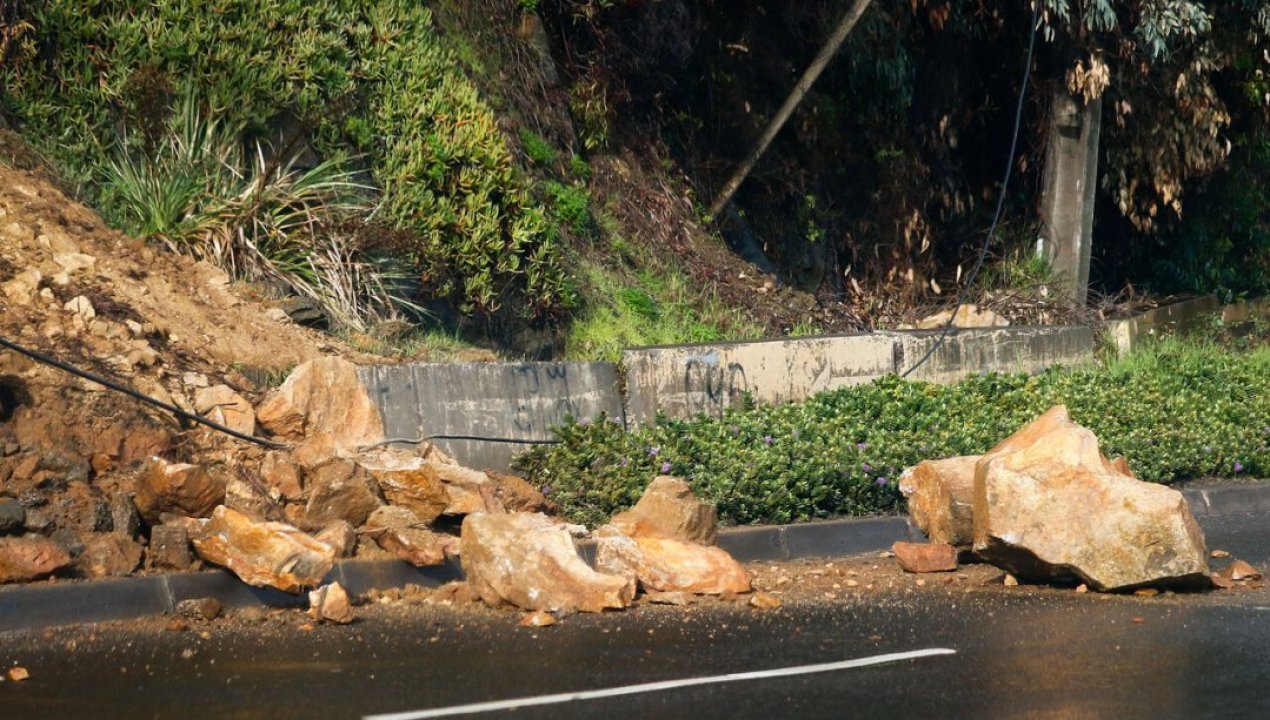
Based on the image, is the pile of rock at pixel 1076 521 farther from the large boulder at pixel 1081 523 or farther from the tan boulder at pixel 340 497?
the tan boulder at pixel 340 497

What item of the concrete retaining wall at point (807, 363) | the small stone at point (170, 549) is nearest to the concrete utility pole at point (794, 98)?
the concrete retaining wall at point (807, 363)

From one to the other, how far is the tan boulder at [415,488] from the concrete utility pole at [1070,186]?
394 inches

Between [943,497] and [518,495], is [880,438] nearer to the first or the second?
[943,497]

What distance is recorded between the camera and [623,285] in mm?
13664

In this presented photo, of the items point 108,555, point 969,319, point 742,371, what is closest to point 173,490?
point 108,555

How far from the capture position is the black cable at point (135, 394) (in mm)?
8305

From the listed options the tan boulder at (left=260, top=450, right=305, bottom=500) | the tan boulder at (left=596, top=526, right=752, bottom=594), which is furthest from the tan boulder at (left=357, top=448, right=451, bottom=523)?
the tan boulder at (left=596, top=526, right=752, bottom=594)

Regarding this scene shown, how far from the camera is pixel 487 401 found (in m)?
10.0

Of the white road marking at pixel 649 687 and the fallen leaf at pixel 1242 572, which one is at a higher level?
the fallen leaf at pixel 1242 572

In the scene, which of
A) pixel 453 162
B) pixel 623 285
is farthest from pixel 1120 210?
pixel 453 162

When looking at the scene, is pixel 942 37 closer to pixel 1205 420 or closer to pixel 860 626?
pixel 1205 420

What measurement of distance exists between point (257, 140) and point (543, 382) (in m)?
2.93

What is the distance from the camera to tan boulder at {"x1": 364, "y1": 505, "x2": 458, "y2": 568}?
815 cm

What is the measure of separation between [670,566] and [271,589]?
6.73 feet
